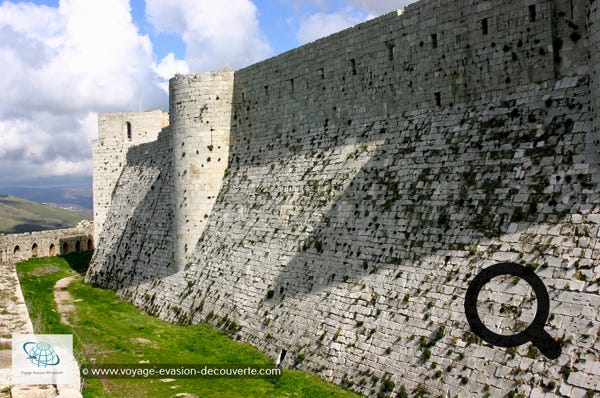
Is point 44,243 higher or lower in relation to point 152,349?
higher

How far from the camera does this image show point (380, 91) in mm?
17547

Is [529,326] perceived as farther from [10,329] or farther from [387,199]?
[10,329]

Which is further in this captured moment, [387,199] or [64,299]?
[64,299]

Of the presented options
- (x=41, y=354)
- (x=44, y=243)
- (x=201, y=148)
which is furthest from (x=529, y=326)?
(x=44, y=243)

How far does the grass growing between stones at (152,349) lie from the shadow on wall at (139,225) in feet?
6.38

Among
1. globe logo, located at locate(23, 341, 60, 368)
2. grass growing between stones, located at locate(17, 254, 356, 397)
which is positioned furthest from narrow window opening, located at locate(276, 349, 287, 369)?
globe logo, located at locate(23, 341, 60, 368)

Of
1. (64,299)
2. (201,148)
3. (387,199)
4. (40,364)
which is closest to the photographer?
(40,364)

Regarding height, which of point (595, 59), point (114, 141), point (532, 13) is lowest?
point (595, 59)

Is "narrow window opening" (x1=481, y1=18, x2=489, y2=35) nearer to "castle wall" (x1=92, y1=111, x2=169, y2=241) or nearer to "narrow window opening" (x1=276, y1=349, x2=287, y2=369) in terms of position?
"narrow window opening" (x1=276, y1=349, x2=287, y2=369)

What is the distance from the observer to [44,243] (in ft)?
131

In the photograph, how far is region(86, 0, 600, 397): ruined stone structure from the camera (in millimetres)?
11484

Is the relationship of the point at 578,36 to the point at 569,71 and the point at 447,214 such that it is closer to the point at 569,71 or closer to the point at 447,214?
the point at 569,71

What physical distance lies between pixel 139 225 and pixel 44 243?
46.4ft

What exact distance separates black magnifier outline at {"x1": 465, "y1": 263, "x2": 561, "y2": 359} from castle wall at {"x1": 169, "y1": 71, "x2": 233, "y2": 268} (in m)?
13.7
